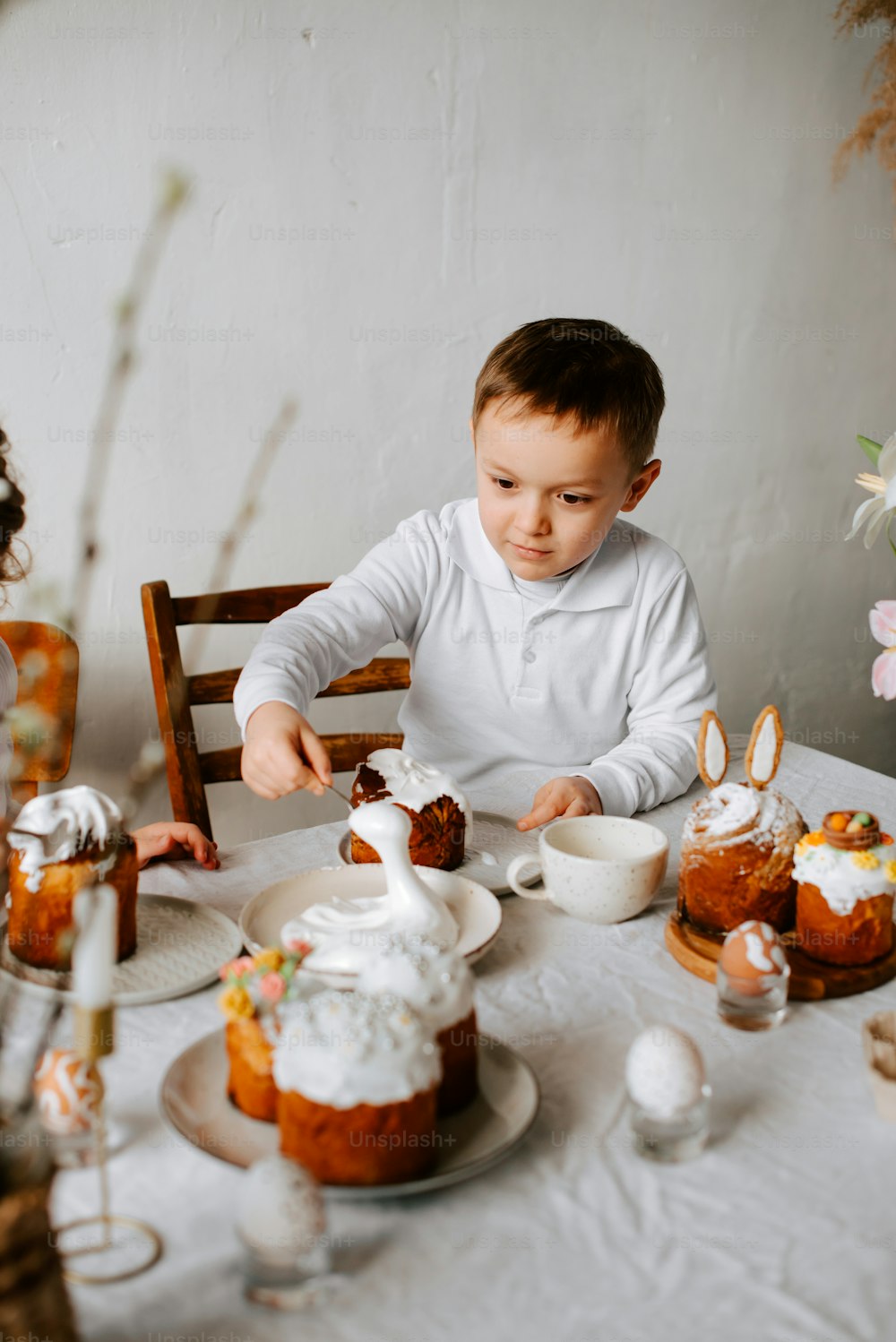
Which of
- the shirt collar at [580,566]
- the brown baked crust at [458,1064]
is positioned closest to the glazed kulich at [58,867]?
the brown baked crust at [458,1064]

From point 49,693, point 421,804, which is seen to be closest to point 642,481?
point 421,804

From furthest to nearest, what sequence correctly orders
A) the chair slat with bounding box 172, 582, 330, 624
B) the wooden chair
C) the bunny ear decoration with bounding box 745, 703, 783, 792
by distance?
the chair slat with bounding box 172, 582, 330, 624 < the wooden chair < the bunny ear decoration with bounding box 745, 703, 783, 792

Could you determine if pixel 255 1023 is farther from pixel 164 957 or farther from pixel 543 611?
pixel 543 611

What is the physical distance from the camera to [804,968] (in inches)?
36.1

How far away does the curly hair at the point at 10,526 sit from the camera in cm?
152

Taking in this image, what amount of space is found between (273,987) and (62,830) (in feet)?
0.98

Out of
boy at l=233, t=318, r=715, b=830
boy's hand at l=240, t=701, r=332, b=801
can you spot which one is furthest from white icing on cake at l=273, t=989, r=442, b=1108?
boy at l=233, t=318, r=715, b=830

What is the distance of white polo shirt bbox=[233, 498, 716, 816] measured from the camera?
5.20 feet

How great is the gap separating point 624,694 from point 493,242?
998 mm

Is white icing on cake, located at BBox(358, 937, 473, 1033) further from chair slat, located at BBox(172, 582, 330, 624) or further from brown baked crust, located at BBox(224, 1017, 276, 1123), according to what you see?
chair slat, located at BBox(172, 582, 330, 624)

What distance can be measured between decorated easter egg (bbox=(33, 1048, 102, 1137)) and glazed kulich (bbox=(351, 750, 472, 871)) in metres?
0.42

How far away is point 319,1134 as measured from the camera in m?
0.64

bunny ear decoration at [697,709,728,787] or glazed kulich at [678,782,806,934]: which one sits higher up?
bunny ear decoration at [697,709,728,787]

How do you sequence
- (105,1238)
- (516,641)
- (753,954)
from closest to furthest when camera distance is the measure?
1. (105,1238)
2. (753,954)
3. (516,641)
